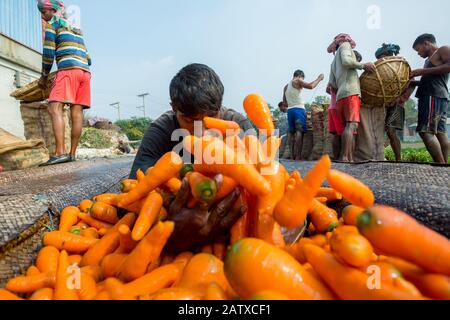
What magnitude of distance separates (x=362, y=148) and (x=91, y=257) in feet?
16.6

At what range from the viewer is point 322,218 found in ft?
4.49

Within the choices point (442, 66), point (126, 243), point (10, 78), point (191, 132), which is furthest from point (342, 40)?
point (10, 78)

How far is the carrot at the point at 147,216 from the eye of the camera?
1.13m

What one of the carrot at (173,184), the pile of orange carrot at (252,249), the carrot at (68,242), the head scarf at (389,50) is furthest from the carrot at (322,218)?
the head scarf at (389,50)

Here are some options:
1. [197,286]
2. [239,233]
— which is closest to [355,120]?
[239,233]

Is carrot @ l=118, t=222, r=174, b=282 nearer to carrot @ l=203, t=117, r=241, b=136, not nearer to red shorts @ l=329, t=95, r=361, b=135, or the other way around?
carrot @ l=203, t=117, r=241, b=136

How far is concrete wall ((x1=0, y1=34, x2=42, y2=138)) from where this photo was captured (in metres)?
9.96

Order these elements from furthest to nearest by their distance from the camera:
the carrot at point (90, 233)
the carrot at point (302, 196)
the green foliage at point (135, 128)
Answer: the green foliage at point (135, 128) → the carrot at point (90, 233) → the carrot at point (302, 196)

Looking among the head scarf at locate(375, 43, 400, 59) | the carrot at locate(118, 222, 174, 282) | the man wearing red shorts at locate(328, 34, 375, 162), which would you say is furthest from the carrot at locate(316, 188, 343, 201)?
the head scarf at locate(375, 43, 400, 59)

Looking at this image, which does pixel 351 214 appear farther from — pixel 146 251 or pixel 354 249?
pixel 146 251

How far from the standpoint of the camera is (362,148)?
5.43 metres

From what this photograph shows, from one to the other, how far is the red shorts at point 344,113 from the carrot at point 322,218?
11.6 feet

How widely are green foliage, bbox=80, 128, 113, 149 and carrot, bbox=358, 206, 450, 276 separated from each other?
515 inches

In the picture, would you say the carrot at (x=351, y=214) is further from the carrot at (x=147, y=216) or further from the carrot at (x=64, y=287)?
the carrot at (x=64, y=287)
